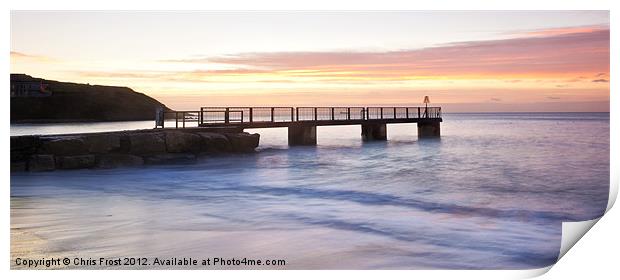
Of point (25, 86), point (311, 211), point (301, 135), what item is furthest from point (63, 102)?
point (301, 135)

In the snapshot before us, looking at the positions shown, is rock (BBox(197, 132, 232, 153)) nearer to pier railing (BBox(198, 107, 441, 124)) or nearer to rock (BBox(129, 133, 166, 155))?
pier railing (BBox(198, 107, 441, 124))

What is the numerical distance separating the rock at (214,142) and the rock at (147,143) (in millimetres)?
952

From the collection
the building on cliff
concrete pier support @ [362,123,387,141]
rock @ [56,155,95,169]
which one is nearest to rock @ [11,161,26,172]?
rock @ [56,155,95,169]

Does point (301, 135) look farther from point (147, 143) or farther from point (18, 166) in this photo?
point (18, 166)

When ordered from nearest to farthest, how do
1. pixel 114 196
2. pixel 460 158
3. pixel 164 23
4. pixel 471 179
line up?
pixel 164 23 < pixel 114 196 < pixel 471 179 < pixel 460 158

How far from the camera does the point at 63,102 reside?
10906 millimetres

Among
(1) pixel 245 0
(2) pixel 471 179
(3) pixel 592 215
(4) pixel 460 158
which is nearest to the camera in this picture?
(1) pixel 245 0

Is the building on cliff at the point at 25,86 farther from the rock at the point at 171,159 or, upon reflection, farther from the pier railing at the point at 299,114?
the pier railing at the point at 299,114

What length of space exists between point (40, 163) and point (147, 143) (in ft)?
6.42

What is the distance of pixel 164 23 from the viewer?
677 cm

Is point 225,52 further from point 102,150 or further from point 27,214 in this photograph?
point 102,150

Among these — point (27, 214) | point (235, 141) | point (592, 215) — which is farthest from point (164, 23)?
point (235, 141)

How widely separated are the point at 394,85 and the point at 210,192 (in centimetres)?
305

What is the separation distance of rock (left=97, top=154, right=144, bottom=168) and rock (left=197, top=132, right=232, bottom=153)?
1.57 meters
